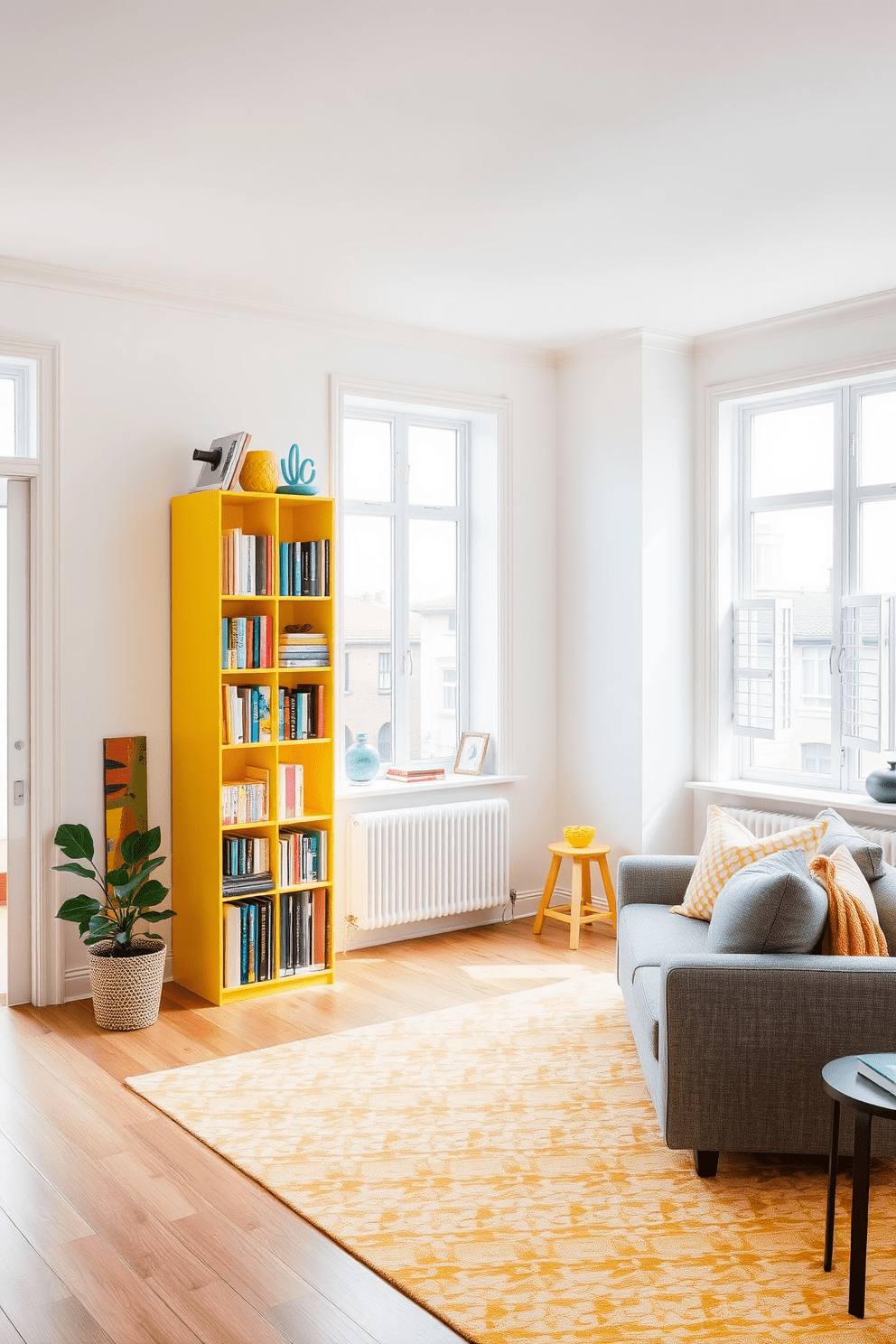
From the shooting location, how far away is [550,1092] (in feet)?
11.6

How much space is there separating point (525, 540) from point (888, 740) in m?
2.03

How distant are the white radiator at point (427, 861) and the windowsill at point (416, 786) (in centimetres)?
10

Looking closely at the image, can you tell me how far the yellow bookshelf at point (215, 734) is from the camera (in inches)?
175

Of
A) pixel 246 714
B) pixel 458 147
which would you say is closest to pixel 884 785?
pixel 246 714

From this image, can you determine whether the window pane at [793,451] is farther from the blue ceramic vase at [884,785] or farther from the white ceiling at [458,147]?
the blue ceramic vase at [884,785]

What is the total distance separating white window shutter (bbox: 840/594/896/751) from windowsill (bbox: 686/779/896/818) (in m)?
0.25

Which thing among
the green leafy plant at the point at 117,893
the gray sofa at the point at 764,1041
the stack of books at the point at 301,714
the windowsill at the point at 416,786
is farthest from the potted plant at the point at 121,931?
the gray sofa at the point at 764,1041


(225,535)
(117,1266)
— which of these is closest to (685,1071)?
(117,1266)

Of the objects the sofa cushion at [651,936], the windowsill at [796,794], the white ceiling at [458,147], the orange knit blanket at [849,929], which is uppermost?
the white ceiling at [458,147]

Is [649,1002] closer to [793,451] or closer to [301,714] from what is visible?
[301,714]

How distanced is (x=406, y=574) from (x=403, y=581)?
0.13 ft

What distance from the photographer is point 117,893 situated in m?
4.36

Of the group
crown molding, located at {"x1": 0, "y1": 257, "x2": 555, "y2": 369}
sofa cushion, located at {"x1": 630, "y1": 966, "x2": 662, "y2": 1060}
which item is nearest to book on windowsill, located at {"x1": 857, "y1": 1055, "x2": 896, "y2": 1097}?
sofa cushion, located at {"x1": 630, "y1": 966, "x2": 662, "y2": 1060}

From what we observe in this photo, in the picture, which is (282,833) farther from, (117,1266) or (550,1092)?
(117,1266)
